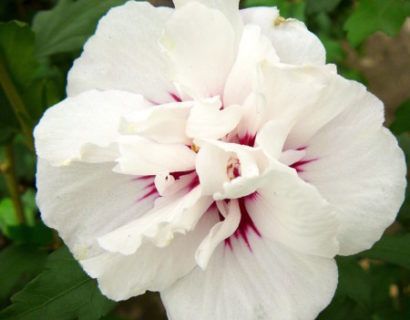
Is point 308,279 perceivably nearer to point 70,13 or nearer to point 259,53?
point 259,53

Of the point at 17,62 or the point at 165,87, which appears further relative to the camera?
the point at 17,62

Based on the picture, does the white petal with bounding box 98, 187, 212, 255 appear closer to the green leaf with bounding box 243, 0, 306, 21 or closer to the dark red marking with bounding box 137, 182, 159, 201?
the dark red marking with bounding box 137, 182, 159, 201

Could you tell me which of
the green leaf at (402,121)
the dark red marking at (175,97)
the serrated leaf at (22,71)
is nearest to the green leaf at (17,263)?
the serrated leaf at (22,71)

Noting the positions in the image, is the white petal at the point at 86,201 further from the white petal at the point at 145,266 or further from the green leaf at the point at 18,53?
the green leaf at the point at 18,53

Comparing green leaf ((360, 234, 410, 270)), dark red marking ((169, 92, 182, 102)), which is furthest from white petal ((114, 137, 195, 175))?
green leaf ((360, 234, 410, 270))

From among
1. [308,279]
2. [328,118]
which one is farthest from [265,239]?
[328,118]

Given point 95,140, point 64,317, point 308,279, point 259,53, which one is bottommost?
point 64,317
